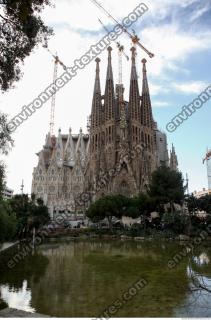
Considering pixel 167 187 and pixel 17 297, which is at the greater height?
pixel 167 187

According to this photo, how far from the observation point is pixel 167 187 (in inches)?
1657

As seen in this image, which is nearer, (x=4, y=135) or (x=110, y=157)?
(x=4, y=135)

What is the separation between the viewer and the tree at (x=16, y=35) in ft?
28.1

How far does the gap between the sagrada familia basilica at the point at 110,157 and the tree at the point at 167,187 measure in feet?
68.7

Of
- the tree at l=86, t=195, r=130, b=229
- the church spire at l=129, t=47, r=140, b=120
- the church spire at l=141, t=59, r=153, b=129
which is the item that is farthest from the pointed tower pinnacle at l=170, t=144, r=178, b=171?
the tree at l=86, t=195, r=130, b=229

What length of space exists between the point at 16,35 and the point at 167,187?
116 feet

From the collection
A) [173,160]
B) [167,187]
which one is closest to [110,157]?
[173,160]

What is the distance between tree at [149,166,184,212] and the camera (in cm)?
4144

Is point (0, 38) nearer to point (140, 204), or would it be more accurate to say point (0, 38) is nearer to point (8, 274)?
point (8, 274)

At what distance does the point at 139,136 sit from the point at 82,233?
32.6 m

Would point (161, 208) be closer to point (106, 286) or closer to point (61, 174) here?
point (106, 286)

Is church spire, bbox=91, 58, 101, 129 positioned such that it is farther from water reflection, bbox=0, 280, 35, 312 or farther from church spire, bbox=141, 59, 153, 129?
water reflection, bbox=0, 280, 35, 312

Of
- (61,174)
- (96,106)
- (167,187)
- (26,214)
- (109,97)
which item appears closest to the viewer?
(26,214)

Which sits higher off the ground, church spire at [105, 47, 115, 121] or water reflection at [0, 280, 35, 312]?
church spire at [105, 47, 115, 121]
